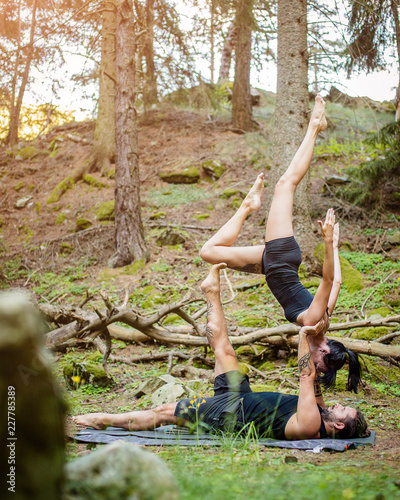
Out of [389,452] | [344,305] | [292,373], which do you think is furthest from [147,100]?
[389,452]

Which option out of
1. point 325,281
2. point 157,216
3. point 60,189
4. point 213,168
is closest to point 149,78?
point 213,168

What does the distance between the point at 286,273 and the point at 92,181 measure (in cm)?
1051

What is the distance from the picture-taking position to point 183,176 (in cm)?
1302

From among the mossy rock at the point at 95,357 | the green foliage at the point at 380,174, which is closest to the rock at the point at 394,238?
the green foliage at the point at 380,174

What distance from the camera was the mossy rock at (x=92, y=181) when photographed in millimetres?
13109

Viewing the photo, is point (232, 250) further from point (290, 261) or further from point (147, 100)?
point (147, 100)

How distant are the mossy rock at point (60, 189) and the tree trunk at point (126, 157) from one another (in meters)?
4.62

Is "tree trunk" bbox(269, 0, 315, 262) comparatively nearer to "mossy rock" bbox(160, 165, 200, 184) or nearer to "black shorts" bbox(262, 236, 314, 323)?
"black shorts" bbox(262, 236, 314, 323)

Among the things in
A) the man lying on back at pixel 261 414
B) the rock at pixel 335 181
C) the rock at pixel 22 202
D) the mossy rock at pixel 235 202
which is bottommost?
the man lying on back at pixel 261 414

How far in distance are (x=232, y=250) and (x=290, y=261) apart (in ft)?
1.91

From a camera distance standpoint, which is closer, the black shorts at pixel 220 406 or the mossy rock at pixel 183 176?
the black shorts at pixel 220 406

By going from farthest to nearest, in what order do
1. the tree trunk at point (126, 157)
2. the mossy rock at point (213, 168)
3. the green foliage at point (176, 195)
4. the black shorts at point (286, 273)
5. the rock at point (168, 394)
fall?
the mossy rock at point (213, 168), the green foliage at point (176, 195), the tree trunk at point (126, 157), the rock at point (168, 394), the black shorts at point (286, 273)

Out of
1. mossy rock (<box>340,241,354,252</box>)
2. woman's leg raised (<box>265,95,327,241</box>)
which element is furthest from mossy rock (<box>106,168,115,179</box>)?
woman's leg raised (<box>265,95,327,241</box>)

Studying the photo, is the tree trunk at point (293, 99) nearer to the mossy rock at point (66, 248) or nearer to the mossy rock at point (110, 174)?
the mossy rock at point (66, 248)
